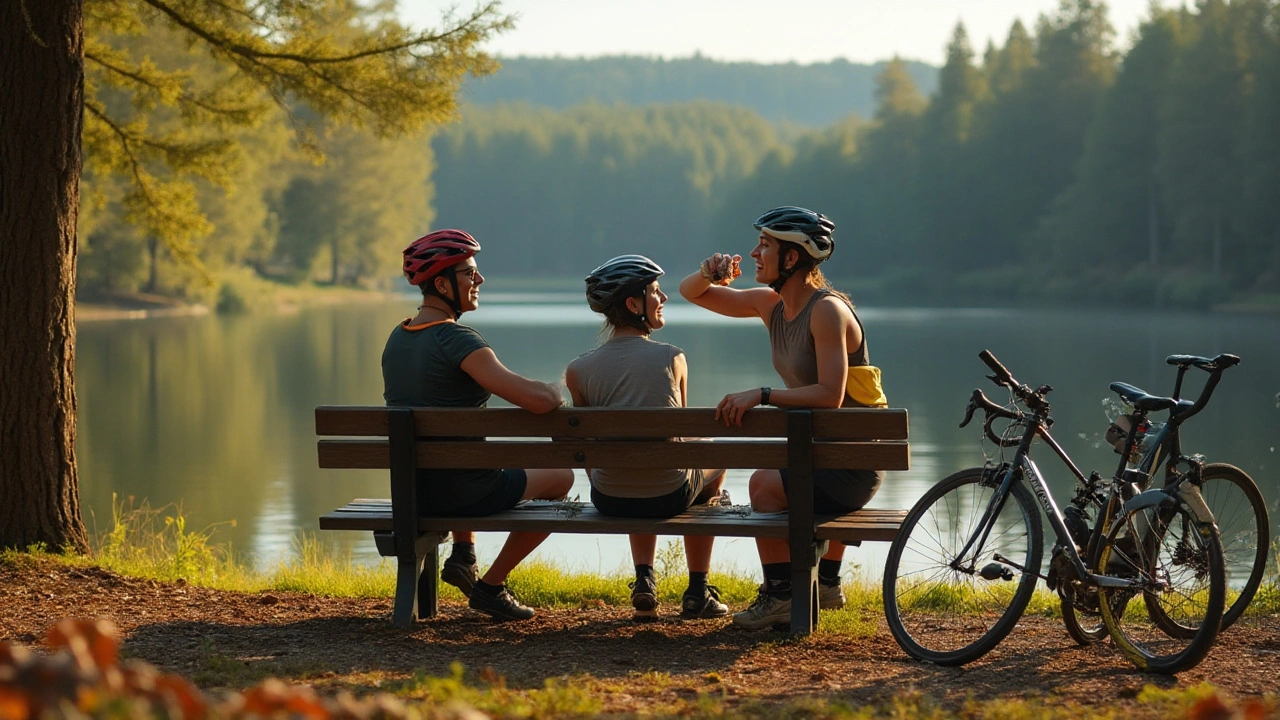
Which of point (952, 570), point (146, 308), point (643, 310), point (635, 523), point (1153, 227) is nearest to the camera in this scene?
point (952, 570)

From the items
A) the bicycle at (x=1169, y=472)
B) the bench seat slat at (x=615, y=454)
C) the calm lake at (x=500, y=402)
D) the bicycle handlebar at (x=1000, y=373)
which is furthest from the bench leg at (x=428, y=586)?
the bicycle at (x=1169, y=472)

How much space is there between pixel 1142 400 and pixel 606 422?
74.0 inches

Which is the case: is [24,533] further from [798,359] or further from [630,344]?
[798,359]

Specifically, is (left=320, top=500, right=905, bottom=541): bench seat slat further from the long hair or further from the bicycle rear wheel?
the bicycle rear wheel

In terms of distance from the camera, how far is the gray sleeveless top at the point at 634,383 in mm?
5383

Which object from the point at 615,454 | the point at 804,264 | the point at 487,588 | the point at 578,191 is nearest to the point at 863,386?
the point at 804,264

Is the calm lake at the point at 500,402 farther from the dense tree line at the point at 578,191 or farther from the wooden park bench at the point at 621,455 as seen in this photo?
the dense tree line at the point at 578,191

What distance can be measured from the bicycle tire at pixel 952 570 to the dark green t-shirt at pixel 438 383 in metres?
1.62

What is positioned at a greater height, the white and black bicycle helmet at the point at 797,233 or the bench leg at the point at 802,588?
the white and black bicycle helmet at the point at 797,233

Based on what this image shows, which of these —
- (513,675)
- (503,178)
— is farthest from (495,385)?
(503,178)

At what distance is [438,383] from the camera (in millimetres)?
5469

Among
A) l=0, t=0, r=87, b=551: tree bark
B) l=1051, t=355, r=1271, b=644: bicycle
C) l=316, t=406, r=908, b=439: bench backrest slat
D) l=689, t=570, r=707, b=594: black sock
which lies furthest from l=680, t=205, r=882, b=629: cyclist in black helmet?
l=0, t=0, r=87, b=551: tree bark

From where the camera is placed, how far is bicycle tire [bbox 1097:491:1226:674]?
4645mm

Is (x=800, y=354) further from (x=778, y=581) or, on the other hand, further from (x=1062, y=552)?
(x=1062, y=552)
